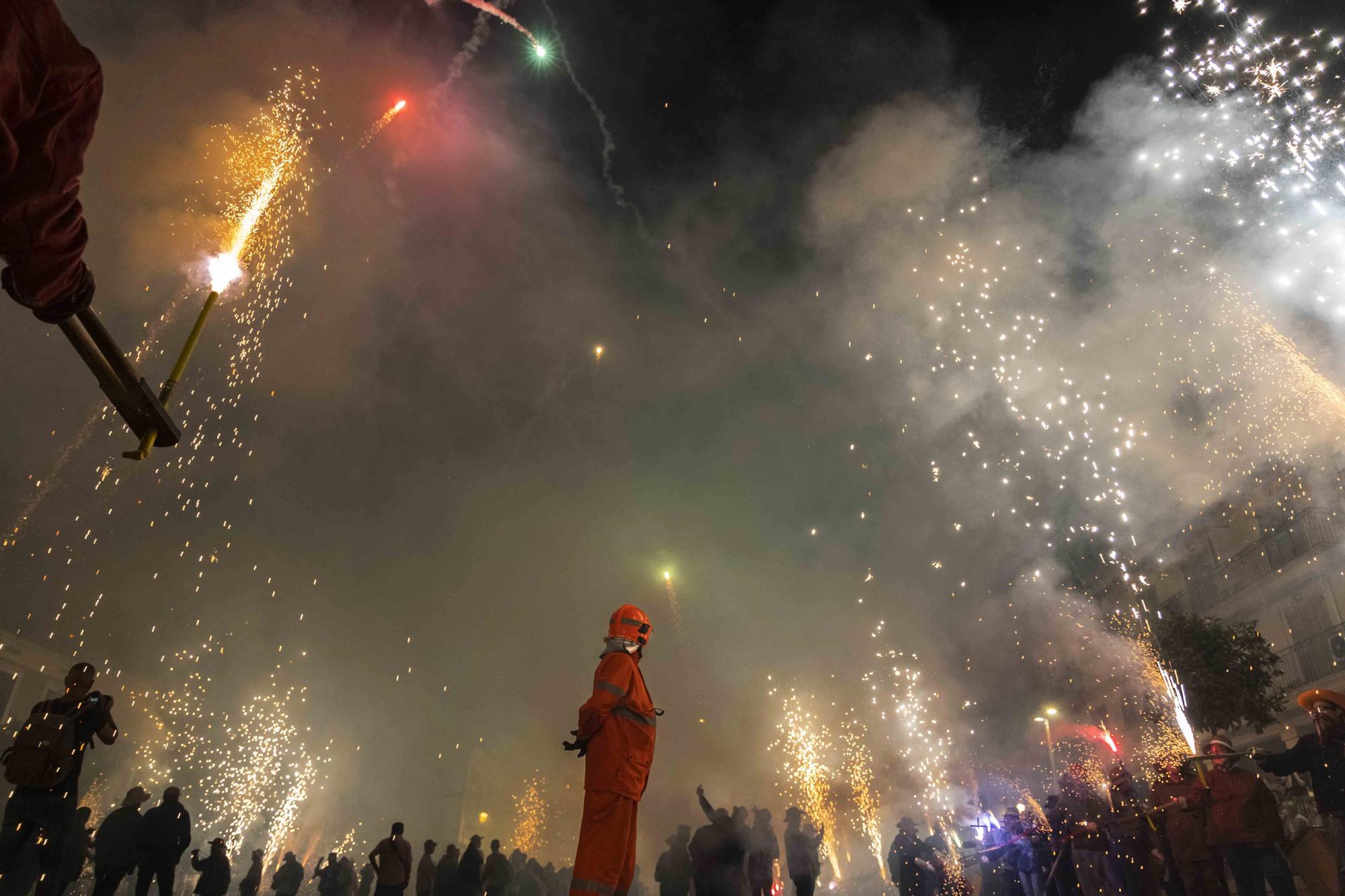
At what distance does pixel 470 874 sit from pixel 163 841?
191 inches

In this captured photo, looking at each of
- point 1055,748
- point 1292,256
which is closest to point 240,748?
point 1055,748

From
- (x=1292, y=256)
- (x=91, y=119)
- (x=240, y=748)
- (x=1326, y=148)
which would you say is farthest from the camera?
(x=240, y=748)

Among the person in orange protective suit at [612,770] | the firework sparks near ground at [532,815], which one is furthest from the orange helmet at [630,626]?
the firework sparks near ground at [532,815]

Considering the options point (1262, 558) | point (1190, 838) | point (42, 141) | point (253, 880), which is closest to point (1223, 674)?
point (1262, 558)

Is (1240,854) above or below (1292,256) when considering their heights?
below

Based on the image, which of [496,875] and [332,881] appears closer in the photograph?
[496,875]

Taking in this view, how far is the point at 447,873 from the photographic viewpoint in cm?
1133

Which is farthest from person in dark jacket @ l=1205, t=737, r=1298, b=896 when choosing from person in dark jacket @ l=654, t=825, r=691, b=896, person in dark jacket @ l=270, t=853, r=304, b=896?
person in dark jacket @ l=270, t=853, r=304, b=896

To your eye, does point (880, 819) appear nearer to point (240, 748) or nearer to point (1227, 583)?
point (1227, 583)

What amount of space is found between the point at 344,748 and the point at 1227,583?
43.8 metres

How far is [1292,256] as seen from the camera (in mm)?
12203

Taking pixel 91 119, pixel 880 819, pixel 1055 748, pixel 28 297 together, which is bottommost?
pixel 28 297

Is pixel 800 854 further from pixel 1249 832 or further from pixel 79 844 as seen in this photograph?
pixel 79 844

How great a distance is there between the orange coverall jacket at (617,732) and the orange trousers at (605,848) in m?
0.08
